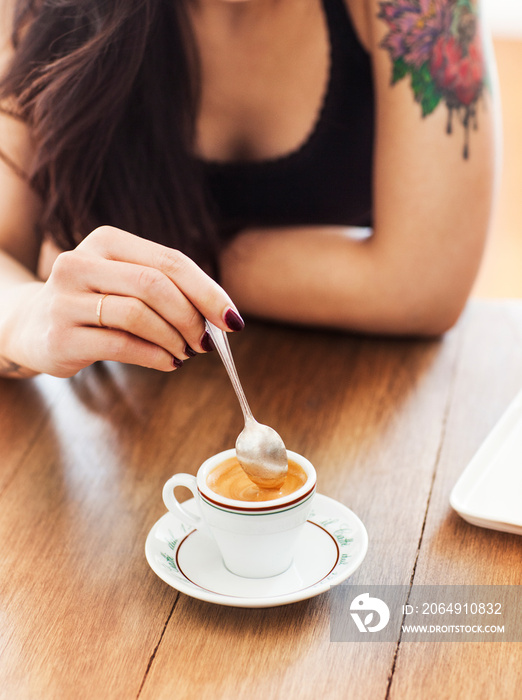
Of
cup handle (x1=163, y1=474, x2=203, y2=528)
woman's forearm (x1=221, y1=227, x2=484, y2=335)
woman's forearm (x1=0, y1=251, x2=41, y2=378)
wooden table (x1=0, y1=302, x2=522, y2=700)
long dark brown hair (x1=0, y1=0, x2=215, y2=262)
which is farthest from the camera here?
woman's forearm (x1=221, y1=227, x2=484, y2=335)

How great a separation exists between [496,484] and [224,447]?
299 millimetres

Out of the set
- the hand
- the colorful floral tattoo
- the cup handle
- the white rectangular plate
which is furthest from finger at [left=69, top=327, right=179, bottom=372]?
the colorful floral tattoo

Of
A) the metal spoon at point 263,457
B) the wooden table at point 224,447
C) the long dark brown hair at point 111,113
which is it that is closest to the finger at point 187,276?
the metal spoon at point 263,457

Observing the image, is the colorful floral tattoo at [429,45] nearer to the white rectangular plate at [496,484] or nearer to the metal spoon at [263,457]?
the white rectangular plate at [496,484]

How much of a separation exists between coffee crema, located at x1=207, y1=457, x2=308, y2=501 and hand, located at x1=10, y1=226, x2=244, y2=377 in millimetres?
125

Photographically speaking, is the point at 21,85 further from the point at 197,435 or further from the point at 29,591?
the point at 29,591

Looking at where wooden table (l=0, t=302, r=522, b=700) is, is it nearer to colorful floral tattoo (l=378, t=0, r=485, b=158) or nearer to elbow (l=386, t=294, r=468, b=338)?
elbow (l=386, t=294, r=468, b=338)

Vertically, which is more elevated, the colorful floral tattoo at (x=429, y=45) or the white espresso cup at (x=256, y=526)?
the colorful floral tattoo at (x=429, y=45)

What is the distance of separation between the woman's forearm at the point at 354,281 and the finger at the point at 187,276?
46 cm

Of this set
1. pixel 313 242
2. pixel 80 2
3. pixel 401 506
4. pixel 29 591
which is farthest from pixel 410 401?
pixel 80 2

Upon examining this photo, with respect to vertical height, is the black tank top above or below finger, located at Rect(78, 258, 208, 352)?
below

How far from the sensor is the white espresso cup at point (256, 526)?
54 centimetres

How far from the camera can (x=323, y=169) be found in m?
1.26

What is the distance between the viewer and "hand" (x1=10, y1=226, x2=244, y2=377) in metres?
0.63
